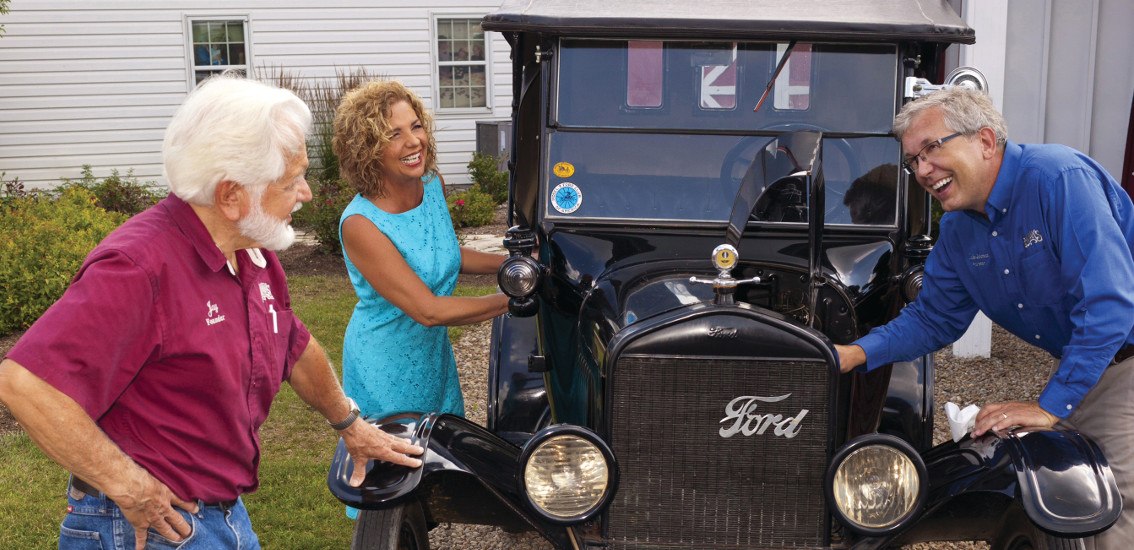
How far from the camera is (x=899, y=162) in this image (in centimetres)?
367

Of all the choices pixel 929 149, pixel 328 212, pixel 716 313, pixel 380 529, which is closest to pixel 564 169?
pixel 716 313

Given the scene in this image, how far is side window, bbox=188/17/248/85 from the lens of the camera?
47.3 ft

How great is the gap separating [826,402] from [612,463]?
58 centimetres

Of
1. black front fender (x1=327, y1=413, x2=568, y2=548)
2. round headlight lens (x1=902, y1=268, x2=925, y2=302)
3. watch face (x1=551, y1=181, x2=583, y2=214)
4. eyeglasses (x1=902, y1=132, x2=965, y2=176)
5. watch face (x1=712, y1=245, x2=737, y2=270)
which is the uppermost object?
eyeglasses (x1=902, y1=132, x2=965, y2=176)

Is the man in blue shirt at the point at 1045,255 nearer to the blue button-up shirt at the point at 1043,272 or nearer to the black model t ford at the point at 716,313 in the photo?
the blue button-up shirt at the point at 1043,272

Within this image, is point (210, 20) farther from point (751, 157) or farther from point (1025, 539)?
point (1025, 539)

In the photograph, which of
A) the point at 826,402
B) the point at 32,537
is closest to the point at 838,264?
the point at 826,402

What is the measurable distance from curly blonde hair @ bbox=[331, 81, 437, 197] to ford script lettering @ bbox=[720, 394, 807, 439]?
1.36m

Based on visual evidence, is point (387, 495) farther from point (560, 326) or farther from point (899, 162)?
point (899, 162)

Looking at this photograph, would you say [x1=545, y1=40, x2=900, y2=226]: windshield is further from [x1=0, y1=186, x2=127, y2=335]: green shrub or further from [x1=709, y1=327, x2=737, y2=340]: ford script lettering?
[x1=0, y1=186, x2=127, y2=335]: green shrub

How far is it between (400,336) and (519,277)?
468mm

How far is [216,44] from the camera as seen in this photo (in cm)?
1446

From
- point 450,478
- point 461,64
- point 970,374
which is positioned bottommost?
point 970,374

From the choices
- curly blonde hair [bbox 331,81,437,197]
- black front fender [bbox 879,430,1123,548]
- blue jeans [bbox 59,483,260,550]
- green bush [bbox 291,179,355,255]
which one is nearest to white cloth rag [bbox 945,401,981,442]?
black front fender [bbox 879,430,1123,548]
